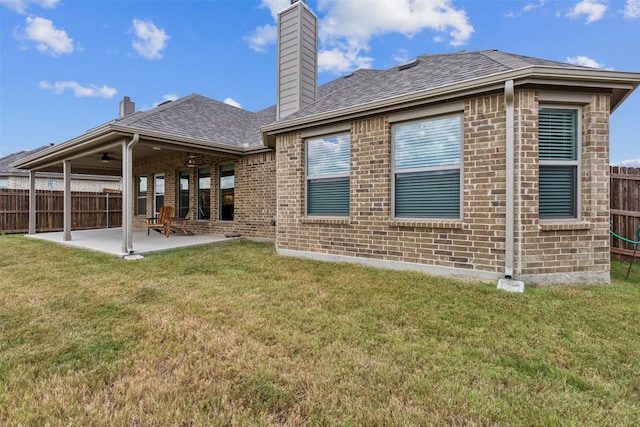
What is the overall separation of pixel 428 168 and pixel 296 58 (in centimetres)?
517

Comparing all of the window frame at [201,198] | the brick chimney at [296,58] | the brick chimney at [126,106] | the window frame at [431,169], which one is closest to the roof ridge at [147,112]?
the window frame at [201,198]

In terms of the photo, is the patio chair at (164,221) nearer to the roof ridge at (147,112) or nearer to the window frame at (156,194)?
the window frame at (156,194)

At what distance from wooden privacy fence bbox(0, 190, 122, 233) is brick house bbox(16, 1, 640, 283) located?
26.4 ft

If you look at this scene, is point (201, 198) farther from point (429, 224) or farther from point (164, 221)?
point (429, 224)

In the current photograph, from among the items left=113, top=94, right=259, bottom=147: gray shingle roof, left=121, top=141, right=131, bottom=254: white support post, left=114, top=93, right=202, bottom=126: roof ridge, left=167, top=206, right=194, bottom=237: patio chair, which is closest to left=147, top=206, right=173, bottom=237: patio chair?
left=167, top=206, right=194, bottom=237: patio chair

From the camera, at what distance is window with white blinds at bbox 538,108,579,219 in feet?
14.4

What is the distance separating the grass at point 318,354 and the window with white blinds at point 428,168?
1238mm

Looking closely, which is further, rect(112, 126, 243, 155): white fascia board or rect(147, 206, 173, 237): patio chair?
rect(147, 206, 173, 237): patio chair

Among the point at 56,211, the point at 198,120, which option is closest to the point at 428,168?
the point at 198,120

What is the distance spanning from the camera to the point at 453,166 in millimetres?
4730

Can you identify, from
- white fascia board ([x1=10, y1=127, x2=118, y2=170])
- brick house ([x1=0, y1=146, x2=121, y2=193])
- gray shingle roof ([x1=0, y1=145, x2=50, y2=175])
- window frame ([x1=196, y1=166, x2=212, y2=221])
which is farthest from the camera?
brick house ([x1=0, y1=146, x2=121, y2=193])

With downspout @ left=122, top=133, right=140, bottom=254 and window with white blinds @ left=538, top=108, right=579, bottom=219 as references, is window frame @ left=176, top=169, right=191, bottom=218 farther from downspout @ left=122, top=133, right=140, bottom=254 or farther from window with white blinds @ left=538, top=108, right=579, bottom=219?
window with white blinds @ left=538, top=108, right=579, bottom=219

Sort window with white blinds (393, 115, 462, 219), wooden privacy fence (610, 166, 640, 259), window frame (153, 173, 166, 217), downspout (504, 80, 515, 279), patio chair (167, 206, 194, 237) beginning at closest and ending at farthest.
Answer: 1. downspout (504, 80, 515, 279)
2. window with white blinds (393, 115, 462, 219)
3. wooden privacy fence (610, 166, 640, 259)
4. patio chair (167, 206, 194, 237)
5. window frame (153, 173, 166, 217)

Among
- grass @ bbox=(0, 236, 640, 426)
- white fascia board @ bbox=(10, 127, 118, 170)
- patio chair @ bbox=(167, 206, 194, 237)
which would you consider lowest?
grass @ bbox=(0, 236, 640, 426)
